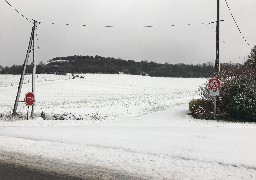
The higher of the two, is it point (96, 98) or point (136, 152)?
point (136, 152)

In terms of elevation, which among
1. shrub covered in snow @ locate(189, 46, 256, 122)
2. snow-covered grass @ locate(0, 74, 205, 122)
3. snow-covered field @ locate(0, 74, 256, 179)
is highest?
shrub covered in snow @ locate(189, 46, 256, 122)

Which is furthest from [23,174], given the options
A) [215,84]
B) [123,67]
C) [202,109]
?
[123,67]

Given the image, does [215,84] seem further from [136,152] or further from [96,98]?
[96,98]

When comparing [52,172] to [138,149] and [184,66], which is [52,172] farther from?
[184,66]

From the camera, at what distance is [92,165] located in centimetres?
948

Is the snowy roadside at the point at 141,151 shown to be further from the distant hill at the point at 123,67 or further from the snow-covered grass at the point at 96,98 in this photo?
the distant hill at the point at 123,67

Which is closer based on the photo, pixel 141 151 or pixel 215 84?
pixel 141 151

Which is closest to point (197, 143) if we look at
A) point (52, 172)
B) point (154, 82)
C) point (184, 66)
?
point (52, 172)

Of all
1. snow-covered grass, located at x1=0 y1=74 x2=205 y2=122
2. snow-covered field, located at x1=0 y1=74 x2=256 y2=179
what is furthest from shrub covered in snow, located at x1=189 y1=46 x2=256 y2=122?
snow-covered field, located at x1=0 y1=74 x2=256 y2=179

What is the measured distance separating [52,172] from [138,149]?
3441 millimetres

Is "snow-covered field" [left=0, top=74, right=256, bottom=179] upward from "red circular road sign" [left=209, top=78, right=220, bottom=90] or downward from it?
downward

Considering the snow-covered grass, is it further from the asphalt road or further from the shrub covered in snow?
the asphalt road

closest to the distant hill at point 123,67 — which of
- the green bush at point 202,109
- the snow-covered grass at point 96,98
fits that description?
the snow-covered grass at point 96,98

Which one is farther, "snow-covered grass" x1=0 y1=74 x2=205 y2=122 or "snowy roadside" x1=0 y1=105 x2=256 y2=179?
"snow-covered grass" x1=0 y1=74 x2=205 y2=122
